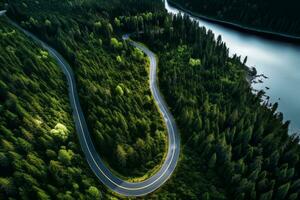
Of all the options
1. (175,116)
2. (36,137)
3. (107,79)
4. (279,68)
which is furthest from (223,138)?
(279,68)

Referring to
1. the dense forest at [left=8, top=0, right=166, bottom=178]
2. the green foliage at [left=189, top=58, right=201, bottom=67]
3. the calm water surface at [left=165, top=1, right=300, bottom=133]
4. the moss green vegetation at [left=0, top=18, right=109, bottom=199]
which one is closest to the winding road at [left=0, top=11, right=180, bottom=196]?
the dense forest at [left=8, top=0, right=166, bottom=178]

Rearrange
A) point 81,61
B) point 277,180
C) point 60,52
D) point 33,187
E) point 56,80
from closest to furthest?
point 33,187 → point 277,180 → point 56,80 → point 81,61 → point 60,52

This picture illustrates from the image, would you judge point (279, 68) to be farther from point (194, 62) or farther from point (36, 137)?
point (36, 137)

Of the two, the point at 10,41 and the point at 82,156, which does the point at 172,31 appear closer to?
the point at 10,41

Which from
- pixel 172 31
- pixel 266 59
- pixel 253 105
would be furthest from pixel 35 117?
pixel 266 59

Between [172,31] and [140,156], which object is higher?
[172,31]

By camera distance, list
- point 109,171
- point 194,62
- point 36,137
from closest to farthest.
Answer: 1. point 36,137
2. point 109,171
3. point 194,62

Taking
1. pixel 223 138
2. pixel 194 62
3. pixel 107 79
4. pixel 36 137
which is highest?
pixel 194 62
